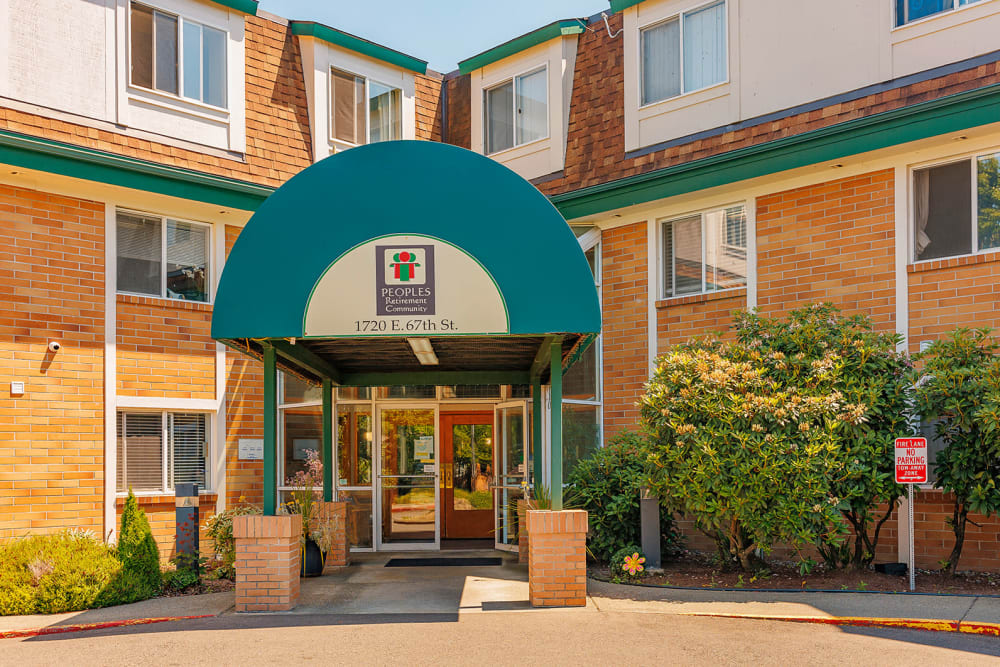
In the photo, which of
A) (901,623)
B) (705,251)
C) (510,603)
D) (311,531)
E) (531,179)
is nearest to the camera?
(901,623)

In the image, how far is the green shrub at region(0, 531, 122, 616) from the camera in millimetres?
10430

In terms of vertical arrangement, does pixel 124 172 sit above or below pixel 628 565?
above

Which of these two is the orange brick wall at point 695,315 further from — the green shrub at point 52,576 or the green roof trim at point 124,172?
the green shrub at point 52,576

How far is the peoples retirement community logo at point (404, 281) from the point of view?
31.7 ft

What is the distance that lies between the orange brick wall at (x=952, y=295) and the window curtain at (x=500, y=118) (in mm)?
8407

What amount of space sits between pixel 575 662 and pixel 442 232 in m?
4.40

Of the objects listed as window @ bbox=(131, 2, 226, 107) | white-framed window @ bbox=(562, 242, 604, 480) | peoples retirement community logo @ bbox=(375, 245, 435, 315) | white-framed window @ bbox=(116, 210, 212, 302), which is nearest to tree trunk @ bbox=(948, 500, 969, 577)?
white-framed window @ bbox=(562, 242, 604, 480)

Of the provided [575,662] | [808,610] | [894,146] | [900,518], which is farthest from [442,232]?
[900,518]

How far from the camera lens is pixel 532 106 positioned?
58.3ft

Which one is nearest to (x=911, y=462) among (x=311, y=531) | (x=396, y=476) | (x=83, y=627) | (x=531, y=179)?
(x=311, y=531)

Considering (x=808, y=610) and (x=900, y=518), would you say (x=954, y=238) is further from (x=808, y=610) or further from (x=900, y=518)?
(x=808, y=610)

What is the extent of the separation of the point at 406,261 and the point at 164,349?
6695 mm

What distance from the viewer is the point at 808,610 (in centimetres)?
972

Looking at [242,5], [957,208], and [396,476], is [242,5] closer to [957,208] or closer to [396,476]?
[396,476]
